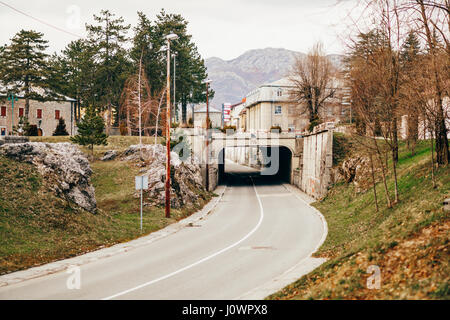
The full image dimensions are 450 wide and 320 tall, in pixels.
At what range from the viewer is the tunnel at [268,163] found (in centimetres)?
5725

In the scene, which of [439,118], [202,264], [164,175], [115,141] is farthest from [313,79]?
[202,264]

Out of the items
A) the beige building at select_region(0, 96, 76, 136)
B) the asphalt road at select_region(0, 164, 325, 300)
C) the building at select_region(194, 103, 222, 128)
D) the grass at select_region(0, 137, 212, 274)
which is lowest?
the asphalt road at select_region(0, 164, 325, 300)

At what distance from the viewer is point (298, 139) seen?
1948 inches

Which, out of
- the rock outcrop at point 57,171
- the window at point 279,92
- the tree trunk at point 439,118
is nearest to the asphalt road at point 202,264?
the rock outcrop at point 57,171

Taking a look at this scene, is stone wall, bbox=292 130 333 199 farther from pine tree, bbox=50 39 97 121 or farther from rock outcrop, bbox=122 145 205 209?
pine tree, bbox=50 39 97 121

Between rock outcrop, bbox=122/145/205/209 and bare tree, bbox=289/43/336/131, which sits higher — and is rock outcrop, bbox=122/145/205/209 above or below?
below

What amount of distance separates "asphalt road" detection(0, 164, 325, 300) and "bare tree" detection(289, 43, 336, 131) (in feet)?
107

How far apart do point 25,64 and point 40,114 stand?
1392 centimetres

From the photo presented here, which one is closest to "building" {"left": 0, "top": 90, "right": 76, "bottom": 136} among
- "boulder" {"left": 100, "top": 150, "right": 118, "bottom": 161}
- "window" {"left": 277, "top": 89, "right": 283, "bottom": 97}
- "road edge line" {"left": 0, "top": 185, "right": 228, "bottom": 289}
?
"boulder" {"left": 100, "top": 150, "right": 118, "bottom": 161}

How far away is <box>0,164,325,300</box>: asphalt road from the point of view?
12.5m

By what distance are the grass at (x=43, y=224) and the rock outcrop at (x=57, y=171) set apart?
0.51m

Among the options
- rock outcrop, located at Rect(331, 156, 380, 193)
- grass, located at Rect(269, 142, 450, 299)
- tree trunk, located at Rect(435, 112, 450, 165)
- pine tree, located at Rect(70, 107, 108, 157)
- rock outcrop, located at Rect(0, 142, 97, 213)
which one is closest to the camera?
grass, located at Rect(269, 142, 450, 299)

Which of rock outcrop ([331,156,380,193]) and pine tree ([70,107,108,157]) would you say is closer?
rock outcrop ([331,156,380,193])
